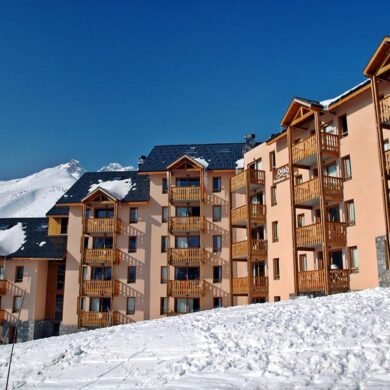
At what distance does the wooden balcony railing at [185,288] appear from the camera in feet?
130

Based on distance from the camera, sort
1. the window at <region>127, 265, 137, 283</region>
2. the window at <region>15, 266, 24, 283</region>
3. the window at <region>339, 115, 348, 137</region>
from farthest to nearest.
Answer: the window at <region>15, 266, 24, 283</region>, the window at <region>127, 265, 137, 283</region>, the window at <region>339, 115, 348, 137</region>

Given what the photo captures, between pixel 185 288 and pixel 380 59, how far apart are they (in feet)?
74.7

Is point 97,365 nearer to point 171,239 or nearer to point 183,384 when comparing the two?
point 183,384

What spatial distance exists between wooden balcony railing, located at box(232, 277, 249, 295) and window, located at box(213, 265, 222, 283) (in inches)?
173

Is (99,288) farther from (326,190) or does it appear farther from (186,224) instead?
(326,190)

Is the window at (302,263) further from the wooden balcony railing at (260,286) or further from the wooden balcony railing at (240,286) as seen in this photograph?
the wooden balcony railing at (240,286)

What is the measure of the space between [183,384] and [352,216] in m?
17.1

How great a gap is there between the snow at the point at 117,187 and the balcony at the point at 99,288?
23.8ft

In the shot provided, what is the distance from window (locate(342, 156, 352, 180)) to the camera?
27487mm

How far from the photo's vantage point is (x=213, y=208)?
42.0m

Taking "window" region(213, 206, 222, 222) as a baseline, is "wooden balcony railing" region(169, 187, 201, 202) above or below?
above

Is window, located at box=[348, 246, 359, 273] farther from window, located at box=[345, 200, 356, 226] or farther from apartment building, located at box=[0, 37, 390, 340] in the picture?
window, located at box=[345, 200, 356, 226]

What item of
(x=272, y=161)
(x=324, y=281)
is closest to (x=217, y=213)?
(x=272, y=161)

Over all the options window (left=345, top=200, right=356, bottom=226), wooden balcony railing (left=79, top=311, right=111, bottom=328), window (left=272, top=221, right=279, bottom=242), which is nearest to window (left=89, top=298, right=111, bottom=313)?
wooden balcony railing (left=79, top=311, right=111, bottom=328)
